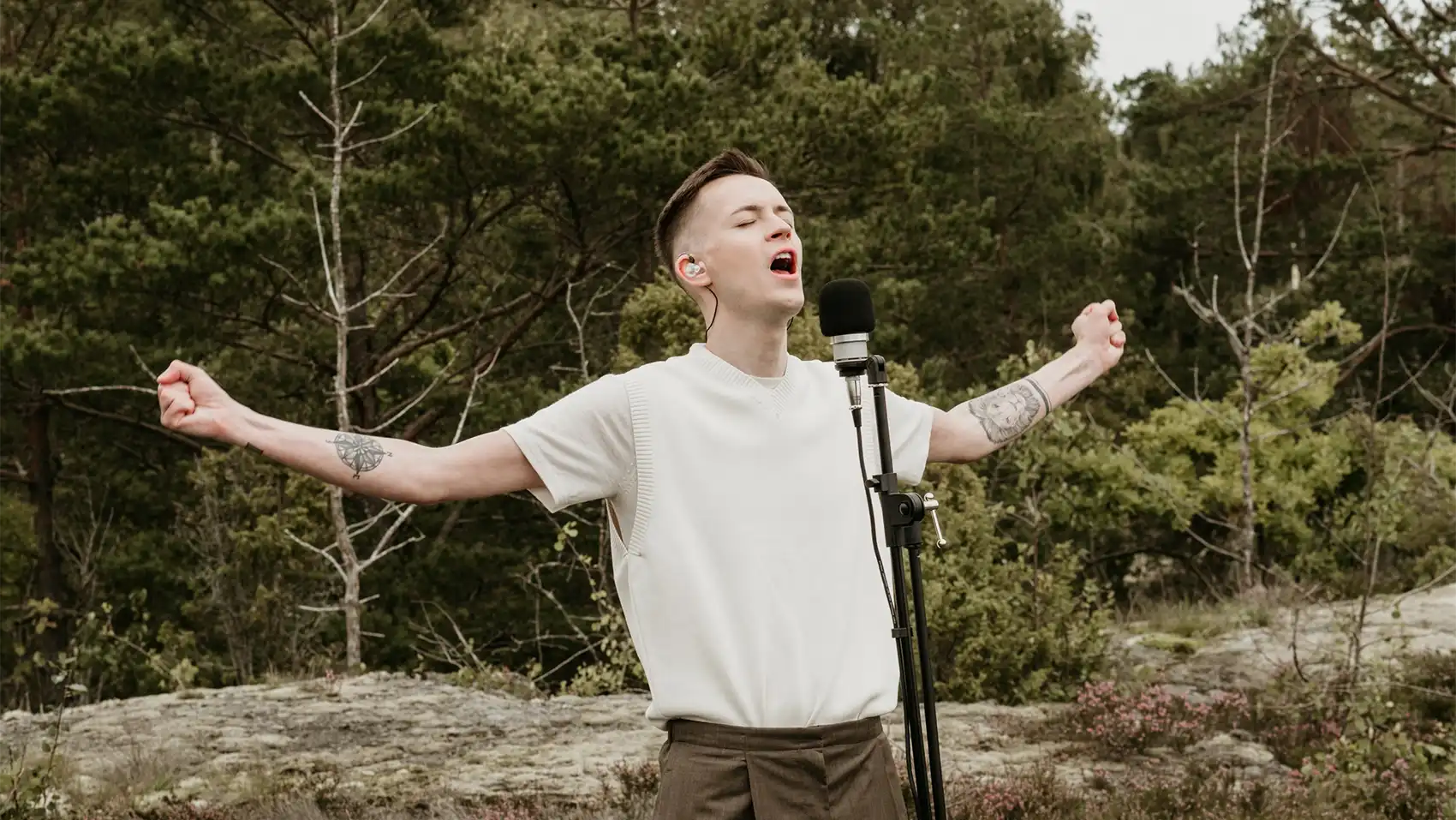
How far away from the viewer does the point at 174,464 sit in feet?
63.5

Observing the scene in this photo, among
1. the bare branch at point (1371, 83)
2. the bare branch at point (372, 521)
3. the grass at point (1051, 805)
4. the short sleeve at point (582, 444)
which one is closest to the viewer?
the short sleeve at point (582, 444)

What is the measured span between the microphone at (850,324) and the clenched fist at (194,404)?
997mm

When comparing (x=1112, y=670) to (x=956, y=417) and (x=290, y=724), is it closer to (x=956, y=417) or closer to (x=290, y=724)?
(x=290, y=724)

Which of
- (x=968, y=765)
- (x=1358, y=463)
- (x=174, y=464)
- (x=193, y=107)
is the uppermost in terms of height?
(x=193, y=107)

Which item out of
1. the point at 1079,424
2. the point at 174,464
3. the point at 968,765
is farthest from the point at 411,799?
the point at 174,464

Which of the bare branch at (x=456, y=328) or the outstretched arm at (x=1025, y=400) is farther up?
the bare branch at (x=456, y=328)

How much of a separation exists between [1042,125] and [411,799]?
17.6 m

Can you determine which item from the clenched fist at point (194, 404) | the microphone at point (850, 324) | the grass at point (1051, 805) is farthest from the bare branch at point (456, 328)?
the microphone at point (850, 324)

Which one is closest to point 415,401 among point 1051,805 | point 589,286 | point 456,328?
point 456,328

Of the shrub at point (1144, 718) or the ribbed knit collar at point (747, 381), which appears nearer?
the ribbed knit collar at point (747, 381)

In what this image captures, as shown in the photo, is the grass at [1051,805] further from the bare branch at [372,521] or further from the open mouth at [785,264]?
the bare branch at [372,521]

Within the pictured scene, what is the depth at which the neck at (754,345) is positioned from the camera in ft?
9.24

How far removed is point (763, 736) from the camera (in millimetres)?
2557

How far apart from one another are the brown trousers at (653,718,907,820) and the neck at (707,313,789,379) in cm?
66
